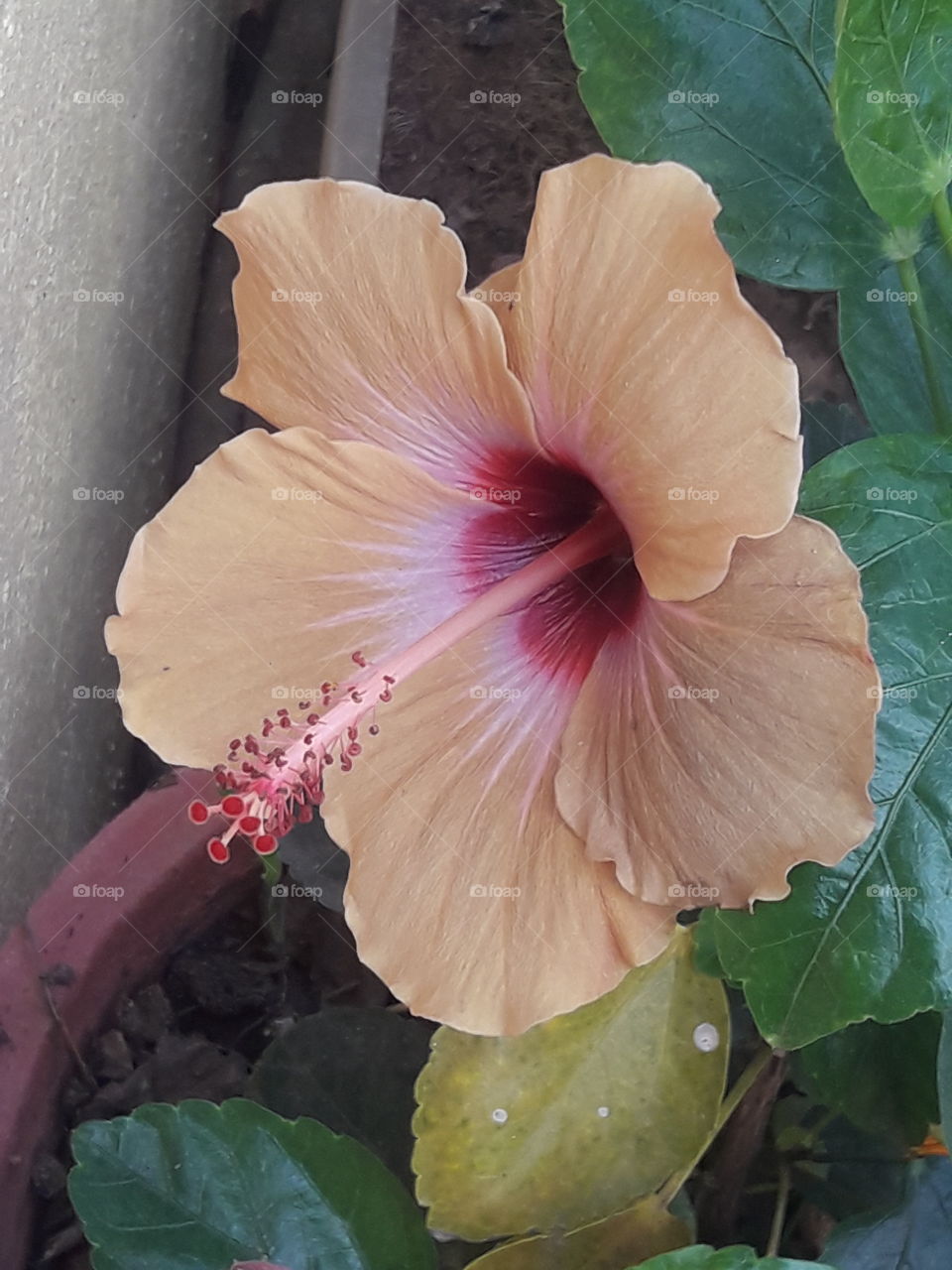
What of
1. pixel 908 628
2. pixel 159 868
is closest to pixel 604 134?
pixel 908 628

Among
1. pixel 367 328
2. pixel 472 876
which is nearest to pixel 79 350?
pixel 367 328

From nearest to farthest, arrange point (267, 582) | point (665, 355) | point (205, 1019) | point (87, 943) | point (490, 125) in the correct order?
point (665, 355)
point (267, 582)
point (87, 943)
point (205, 1019)
point (490, 125)

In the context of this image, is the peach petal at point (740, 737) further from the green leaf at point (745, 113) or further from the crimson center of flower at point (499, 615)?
the green leaf at point (745, 113)

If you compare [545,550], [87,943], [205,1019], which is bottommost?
[205,1019]

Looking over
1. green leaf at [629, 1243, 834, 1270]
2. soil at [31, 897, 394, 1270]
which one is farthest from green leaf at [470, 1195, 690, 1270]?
soil at [31, 897, 394, 1270]

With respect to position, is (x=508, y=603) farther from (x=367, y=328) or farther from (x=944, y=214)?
(x=944, y=214)

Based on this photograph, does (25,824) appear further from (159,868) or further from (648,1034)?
(648,1034)
